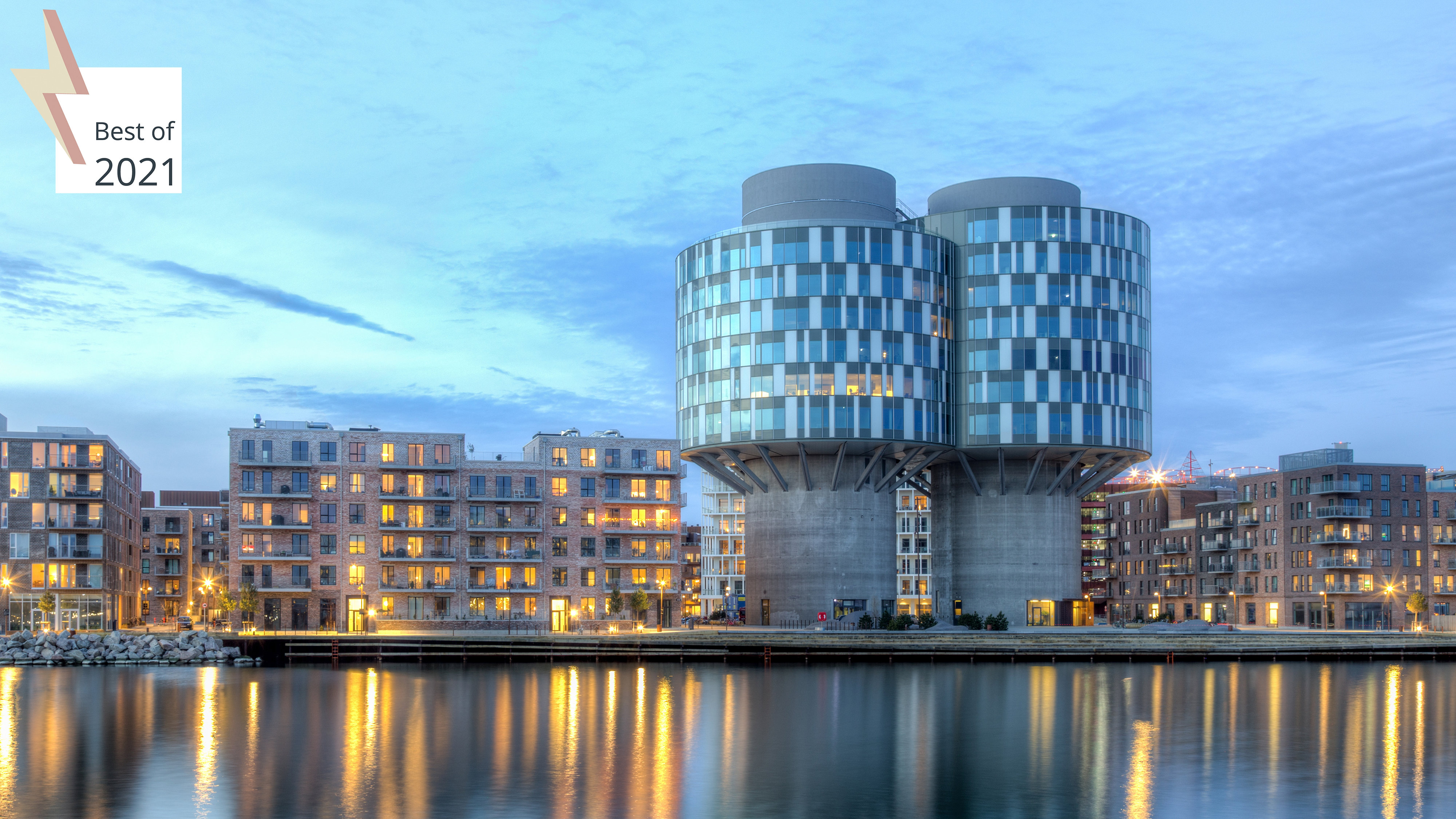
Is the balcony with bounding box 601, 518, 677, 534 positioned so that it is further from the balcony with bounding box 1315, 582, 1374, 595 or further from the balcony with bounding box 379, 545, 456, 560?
the balcony with bounding box 1315, 582, 1374, 595

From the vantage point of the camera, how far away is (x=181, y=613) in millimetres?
180625

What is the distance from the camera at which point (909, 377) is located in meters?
119

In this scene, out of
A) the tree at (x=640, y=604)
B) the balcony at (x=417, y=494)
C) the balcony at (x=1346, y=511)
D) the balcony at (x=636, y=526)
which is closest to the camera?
the tree at (x=640, y=604)

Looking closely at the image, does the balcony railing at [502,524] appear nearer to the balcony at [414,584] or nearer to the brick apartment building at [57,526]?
the balcony at [414,584]

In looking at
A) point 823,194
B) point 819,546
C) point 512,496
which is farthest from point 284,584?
point 823,194

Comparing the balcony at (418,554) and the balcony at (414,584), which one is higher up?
the balcony at (418,554)

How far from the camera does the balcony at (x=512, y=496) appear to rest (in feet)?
410

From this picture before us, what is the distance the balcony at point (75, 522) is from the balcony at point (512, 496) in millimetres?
37255

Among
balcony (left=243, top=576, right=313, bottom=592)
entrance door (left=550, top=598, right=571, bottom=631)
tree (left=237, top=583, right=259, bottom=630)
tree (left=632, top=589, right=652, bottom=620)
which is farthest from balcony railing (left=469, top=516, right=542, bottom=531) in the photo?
tree (left=237, top=583, right=259, bottom=630)

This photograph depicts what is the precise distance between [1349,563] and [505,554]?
86.5 m

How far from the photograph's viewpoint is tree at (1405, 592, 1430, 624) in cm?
13150

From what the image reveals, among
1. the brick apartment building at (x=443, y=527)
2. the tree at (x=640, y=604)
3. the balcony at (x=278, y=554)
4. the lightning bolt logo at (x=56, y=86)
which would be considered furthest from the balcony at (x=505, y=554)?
the lightning bolt logo at (x=56, y=86)

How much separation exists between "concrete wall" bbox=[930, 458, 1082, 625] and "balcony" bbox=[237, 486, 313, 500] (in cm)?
5990

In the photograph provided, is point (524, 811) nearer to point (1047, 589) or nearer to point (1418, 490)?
point (1047, 589)
